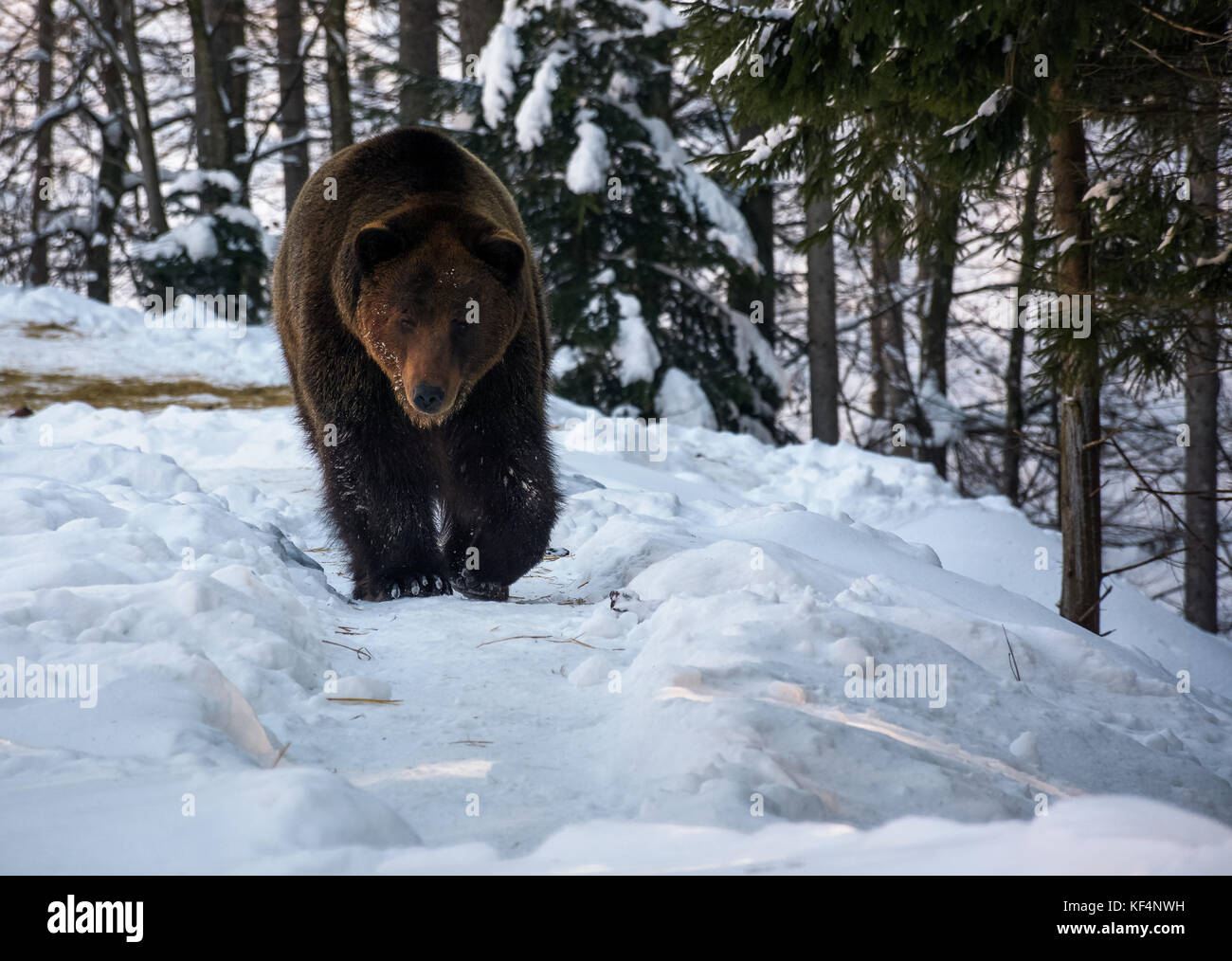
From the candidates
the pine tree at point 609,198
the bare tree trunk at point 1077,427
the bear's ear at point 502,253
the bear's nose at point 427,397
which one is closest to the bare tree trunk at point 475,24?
the pine tree at point 609,198

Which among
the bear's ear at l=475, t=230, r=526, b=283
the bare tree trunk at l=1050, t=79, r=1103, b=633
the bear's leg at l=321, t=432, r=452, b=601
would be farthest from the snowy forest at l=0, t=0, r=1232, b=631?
the bear's leg at l=321, t=432, r=452, b=601

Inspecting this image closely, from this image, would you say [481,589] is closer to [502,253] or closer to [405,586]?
[405,586]

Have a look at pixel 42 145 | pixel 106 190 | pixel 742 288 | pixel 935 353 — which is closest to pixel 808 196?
pixel 742 288

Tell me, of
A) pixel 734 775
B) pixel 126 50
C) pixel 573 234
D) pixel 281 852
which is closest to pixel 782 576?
pixel 734 775

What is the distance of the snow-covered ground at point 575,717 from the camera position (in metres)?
1.98

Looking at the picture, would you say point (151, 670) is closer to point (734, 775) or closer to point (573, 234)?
point (734, 775)

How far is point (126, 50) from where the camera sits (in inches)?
599

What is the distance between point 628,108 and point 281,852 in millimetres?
10867

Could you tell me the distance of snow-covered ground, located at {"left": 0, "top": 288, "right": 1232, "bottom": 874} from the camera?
1.98 meters

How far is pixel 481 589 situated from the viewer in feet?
15.9

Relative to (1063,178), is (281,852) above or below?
below

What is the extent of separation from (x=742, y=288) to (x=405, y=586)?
9107 millimetres

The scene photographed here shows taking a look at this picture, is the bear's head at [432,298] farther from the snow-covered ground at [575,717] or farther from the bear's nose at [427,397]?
the snow-covered ground at [575,717]
